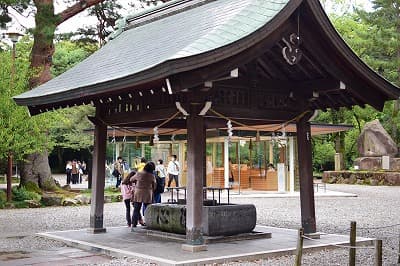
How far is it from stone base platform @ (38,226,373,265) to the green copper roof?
293cm

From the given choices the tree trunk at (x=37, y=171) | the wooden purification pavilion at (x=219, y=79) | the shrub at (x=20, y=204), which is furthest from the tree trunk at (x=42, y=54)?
the wooden purification pavilion at (x=219, y=79)

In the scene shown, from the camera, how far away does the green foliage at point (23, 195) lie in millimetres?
20953

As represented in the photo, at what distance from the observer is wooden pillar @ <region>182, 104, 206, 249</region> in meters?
9.41

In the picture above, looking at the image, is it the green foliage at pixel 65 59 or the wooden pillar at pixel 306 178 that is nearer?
the wooden pillar at pixel 306 178

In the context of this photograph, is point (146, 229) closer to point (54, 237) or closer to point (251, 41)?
point (54, 237)

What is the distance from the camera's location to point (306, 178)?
1127 cm

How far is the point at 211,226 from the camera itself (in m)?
10.6

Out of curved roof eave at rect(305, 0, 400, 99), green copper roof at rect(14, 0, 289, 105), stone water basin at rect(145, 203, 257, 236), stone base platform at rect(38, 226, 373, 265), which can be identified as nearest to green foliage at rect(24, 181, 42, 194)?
green copper roof at rect(14, 0, 289, 105)

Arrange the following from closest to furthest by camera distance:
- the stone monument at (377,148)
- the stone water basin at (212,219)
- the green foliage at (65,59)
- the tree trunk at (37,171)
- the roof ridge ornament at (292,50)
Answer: the roof ridge ornament at (292,50) → the stone water basin at (212,219) → the tree trunk at (37,171) → the stone monument at (377,148) → the green foliage at (65,59)

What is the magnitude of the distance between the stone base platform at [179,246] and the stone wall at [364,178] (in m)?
22.5

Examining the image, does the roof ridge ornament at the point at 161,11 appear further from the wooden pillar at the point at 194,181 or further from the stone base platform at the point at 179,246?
the stone base platform at the point at 179,246

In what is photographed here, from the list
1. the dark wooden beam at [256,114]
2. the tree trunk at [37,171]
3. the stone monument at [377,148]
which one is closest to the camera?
the dark wooden beam at [256,114]

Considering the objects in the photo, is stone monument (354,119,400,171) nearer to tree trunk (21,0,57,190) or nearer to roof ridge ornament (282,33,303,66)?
tree trunk (21,0,57,190)

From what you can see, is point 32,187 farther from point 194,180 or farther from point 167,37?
point 194,180
